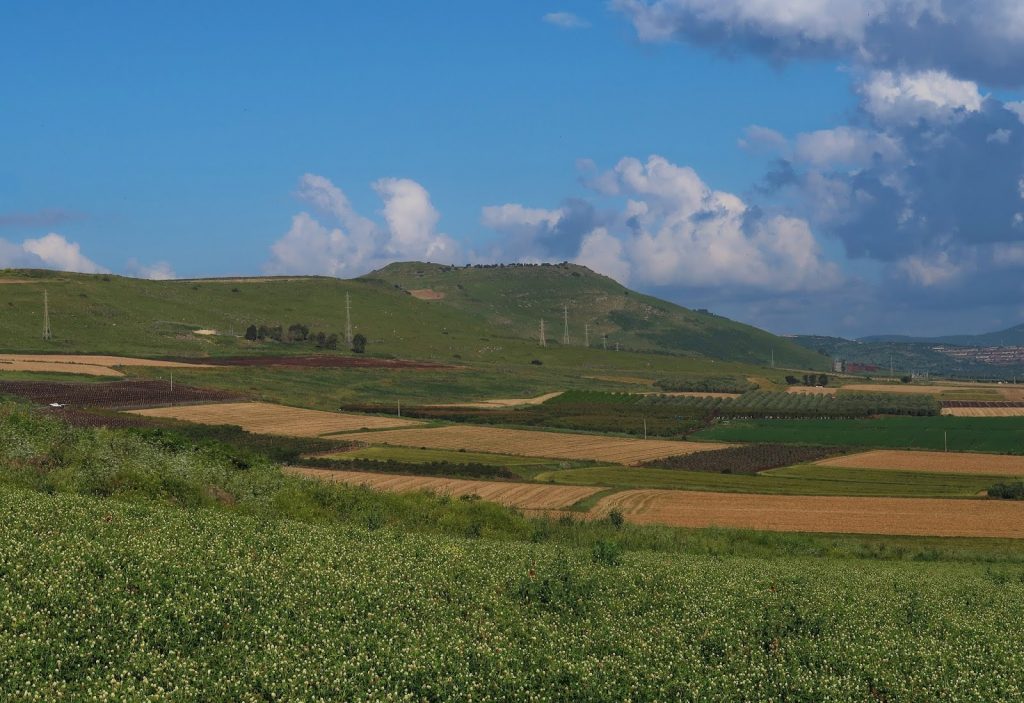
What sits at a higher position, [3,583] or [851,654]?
[3,583]

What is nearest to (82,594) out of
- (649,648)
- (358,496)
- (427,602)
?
(427,602)

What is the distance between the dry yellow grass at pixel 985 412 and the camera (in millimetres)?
160125

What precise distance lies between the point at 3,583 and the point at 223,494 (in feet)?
79.3

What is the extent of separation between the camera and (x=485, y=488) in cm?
8006

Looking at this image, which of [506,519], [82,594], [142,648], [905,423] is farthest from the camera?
[905,423]

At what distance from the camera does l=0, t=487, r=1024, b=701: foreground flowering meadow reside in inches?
856

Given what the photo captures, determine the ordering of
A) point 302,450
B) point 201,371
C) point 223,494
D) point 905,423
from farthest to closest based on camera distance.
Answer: point 201,371 < point 905,423 < point 302,450 < point 223,494

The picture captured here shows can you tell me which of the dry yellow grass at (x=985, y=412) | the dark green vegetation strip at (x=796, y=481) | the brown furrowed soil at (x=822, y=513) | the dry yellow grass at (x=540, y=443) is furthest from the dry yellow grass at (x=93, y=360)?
the dry yellow grass at (x=985, y=412)

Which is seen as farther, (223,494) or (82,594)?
(223,494)

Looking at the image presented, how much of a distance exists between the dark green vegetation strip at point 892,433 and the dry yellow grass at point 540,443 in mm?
13258

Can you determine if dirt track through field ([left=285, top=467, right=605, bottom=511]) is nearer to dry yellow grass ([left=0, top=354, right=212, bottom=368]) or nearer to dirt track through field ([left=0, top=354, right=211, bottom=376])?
dirt track through field ([left=0, top=354, right=211, bottom=376])

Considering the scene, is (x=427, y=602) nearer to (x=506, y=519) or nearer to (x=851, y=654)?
(x=851, y=654)

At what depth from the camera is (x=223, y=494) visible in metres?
48.7

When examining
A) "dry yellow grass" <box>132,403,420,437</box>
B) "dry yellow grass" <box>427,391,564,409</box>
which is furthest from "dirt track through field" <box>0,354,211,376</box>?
"dry yellow grass" <box>427,391,564,409</box>
